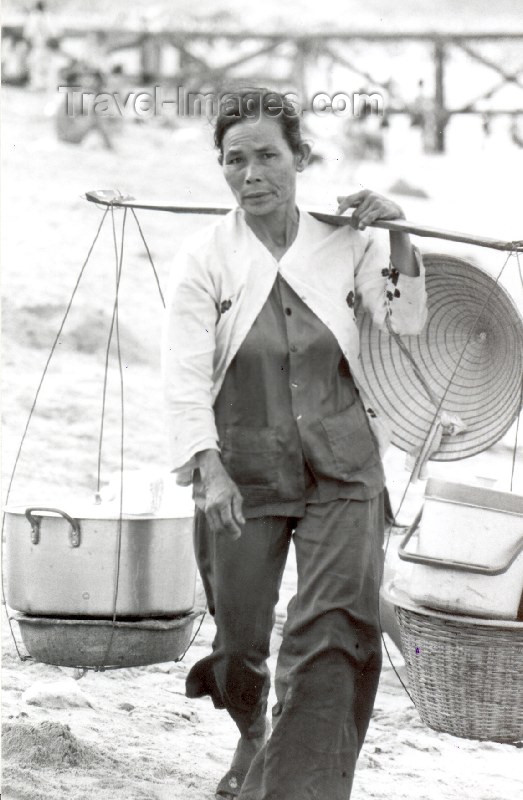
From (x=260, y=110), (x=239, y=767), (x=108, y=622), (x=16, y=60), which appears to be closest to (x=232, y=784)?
(x=239, y=767)

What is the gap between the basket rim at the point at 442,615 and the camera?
309cm

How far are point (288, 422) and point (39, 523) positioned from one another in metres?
0.93

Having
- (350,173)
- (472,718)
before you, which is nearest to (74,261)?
(350,173)

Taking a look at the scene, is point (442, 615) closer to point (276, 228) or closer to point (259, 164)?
point (276, 228)

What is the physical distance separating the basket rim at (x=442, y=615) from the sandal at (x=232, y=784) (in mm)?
795

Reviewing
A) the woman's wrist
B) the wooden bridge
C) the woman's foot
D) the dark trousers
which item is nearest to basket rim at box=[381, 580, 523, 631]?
the dark trousers

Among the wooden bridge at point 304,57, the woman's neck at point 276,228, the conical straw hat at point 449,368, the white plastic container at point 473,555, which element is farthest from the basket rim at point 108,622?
the wooden bridge at point 304,57

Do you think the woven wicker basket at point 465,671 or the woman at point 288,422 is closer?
the woven wicker basket at point 465,671

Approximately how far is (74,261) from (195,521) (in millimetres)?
7750

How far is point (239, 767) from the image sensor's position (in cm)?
379

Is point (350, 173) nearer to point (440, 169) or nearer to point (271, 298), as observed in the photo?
point (440, 169)

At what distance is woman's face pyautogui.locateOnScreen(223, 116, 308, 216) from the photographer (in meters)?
3.38

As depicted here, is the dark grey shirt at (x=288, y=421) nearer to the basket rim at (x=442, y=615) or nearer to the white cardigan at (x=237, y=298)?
the white cardigan at (x=237, y=298)

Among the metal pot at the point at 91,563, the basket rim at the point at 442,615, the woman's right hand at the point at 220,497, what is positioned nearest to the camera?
the basket rim at the point at 442,615
